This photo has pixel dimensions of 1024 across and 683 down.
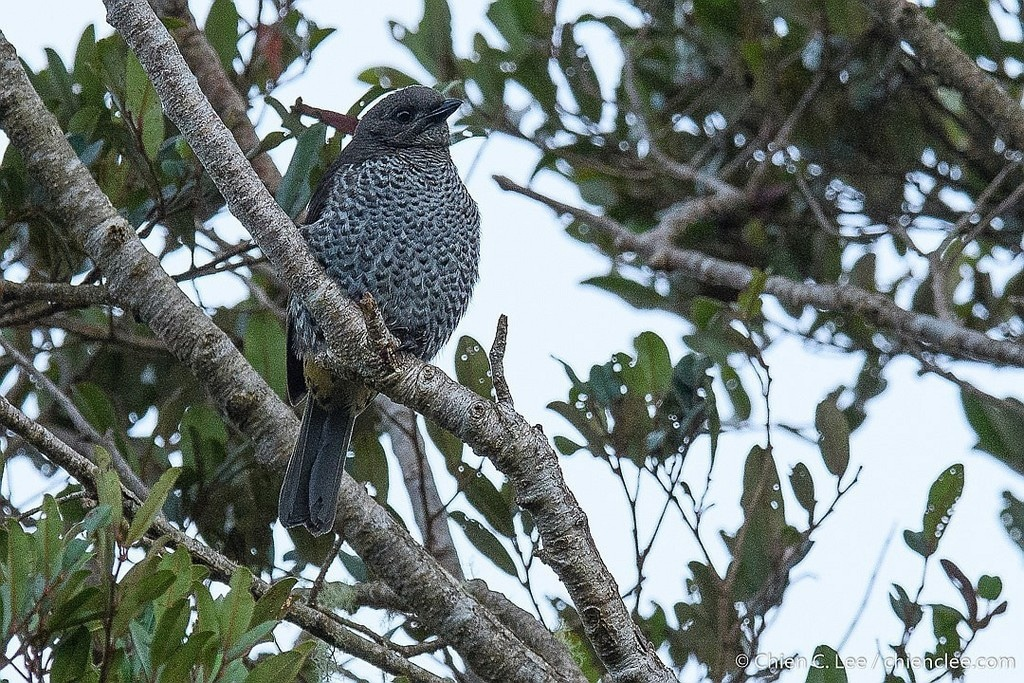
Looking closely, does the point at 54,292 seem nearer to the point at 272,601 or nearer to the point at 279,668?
the point at 272,601

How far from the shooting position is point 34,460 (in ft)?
11.2

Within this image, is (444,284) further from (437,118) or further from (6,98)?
(6,98)

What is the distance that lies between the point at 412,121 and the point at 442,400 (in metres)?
1.75

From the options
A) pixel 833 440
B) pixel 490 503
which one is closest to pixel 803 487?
pixel 833 440

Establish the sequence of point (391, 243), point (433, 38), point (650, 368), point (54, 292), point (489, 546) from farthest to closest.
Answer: point (433, 38) → point (391, 243) → point (650, 368) → point (489, 546) → point (54, 292)

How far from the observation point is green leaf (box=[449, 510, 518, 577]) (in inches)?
119

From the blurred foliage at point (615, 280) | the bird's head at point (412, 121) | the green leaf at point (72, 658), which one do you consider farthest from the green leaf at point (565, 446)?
the green leaf at point (72, 658)

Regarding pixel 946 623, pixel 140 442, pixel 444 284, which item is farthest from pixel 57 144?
pixel 946 623

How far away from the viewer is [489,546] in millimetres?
3035

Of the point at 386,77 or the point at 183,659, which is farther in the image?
the point at 386,77

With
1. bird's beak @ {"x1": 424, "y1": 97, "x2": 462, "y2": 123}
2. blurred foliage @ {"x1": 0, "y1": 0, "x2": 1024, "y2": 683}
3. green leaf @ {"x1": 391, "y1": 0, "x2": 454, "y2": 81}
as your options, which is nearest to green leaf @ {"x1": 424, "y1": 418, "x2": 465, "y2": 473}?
blurred foliage @ {"x1": 0, "y1": 0, "x2": 1024, "y2": 683}

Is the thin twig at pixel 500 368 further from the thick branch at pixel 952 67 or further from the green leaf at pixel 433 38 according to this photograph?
the green leaf at pixel 433 38

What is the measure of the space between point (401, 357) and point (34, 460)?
151cm

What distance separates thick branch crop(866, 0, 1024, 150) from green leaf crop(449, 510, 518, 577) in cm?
179
